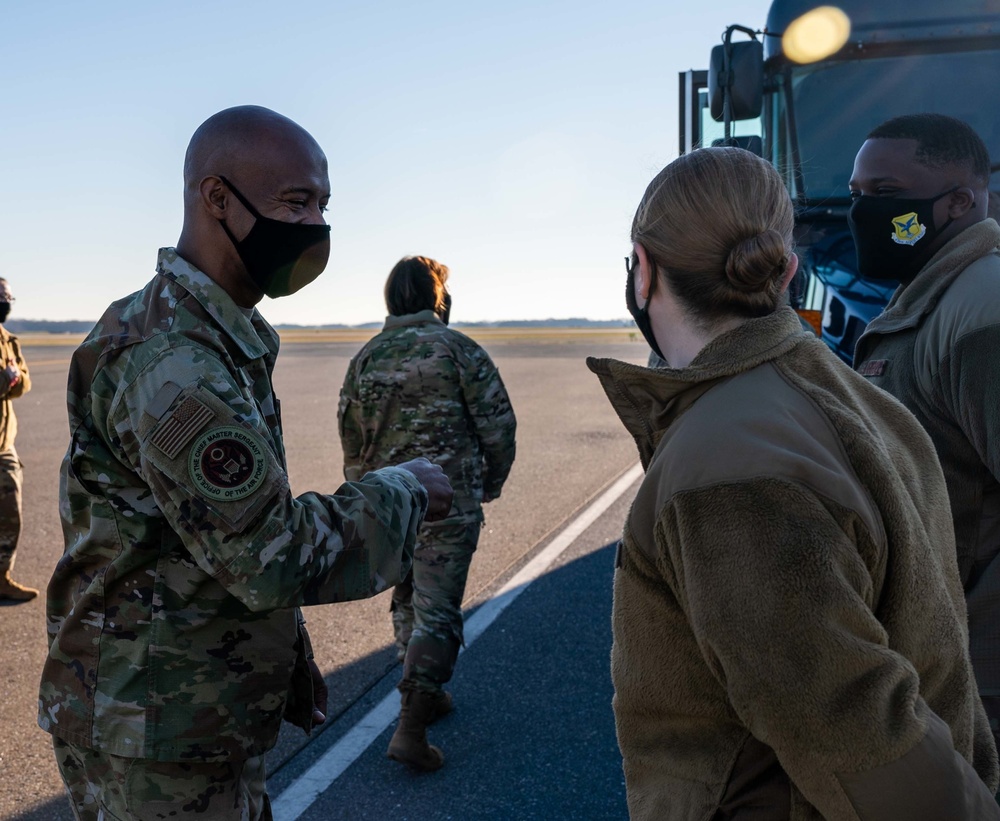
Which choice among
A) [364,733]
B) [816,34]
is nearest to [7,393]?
[364,733]

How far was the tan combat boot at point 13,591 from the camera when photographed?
20.8 feet

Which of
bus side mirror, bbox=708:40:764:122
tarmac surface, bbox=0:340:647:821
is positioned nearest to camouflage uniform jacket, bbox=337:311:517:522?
tarmac surface, bbox=0:340:647:821

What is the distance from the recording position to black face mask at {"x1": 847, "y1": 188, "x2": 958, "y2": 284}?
296 centimetres

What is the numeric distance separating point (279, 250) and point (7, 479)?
5035mm

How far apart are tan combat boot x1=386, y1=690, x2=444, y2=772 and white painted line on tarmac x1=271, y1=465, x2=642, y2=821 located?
213 millimetres

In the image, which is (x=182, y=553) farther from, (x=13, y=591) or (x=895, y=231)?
(x=13, y=591)

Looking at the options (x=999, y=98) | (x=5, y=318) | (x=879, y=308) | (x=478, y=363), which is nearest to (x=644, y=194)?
(x=478, y=363)

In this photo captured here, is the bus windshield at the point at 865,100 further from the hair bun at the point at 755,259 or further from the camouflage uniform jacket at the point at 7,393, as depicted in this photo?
the camouflage uniform jacket at the point at 7,393

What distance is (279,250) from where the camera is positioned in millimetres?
2312

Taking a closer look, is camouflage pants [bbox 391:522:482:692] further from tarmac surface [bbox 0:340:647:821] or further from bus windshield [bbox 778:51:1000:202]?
bus windshield [bbox 778:51:1000:202]

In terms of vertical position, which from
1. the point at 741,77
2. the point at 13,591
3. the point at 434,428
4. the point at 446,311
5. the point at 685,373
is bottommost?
the point at 13,591

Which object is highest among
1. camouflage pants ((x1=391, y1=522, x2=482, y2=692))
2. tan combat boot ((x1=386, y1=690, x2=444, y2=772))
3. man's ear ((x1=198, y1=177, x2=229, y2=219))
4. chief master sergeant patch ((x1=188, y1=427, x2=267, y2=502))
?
man's ear ((x1=198, y1=177, x2=229, y2=219))

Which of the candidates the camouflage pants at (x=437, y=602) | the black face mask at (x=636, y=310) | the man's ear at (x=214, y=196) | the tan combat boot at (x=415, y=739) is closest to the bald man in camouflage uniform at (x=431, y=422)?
the camouflage pants at (x=437, y=602)

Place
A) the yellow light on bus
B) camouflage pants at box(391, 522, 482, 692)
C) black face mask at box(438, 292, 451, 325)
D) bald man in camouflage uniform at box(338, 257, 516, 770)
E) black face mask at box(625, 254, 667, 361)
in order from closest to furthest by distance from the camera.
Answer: black face mask at box(625, 254, 667, 361) → camouflage pants at box(391, 522, 482, 692) → bald man in camouflage uniform at box(338, 257, 516, 770) → black face mask at box(438, 292, 451, 325) → the yellow light on bus
